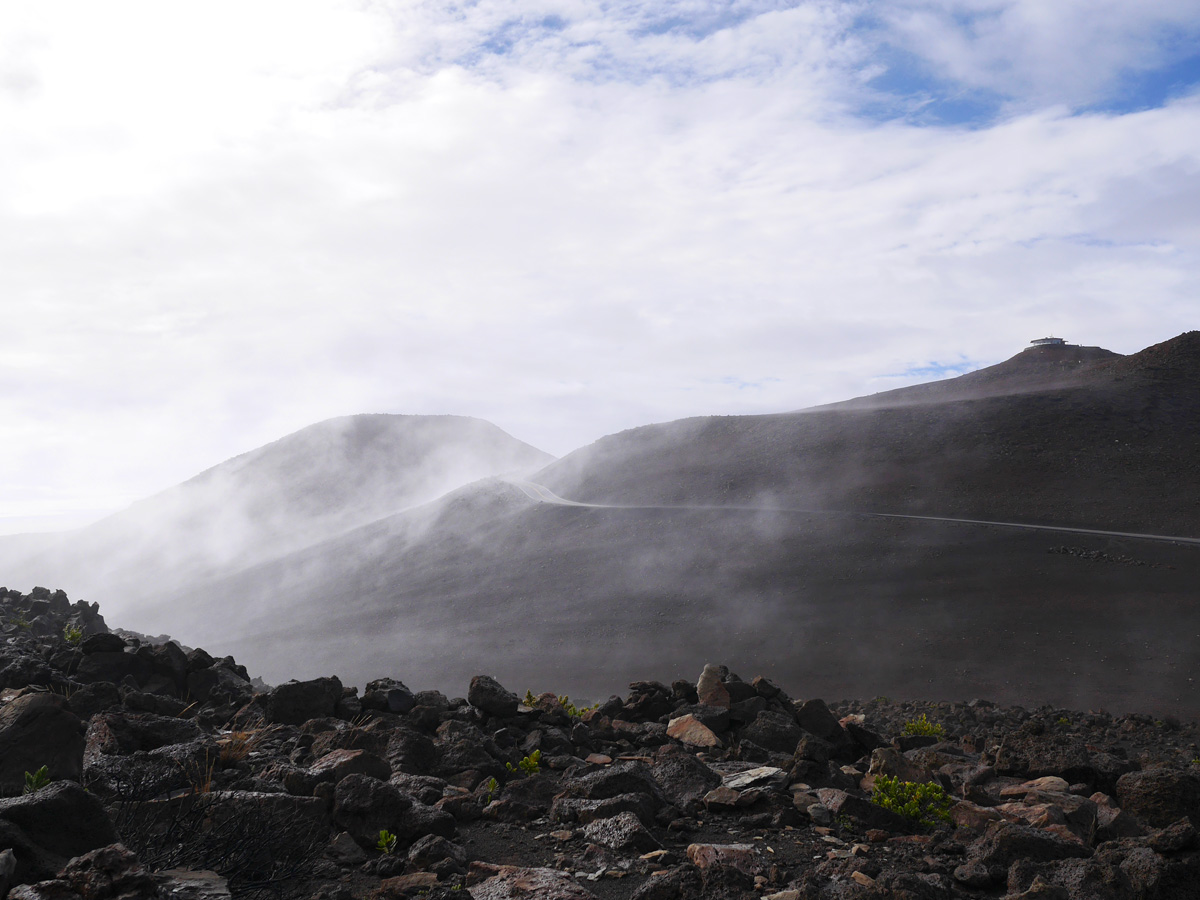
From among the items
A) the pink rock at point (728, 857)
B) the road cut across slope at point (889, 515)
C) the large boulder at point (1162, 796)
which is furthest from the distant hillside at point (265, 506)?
the large boulder at point (1162, 796)

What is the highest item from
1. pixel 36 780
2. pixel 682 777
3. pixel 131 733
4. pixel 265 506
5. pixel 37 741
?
pixel 265 506

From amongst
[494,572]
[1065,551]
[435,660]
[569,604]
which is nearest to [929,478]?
[1065,551]

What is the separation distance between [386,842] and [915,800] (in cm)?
398

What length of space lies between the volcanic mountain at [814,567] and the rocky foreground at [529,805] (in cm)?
1739

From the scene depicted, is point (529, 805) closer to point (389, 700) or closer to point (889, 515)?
point (389, 700)

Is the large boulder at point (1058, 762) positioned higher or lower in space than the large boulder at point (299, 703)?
lower

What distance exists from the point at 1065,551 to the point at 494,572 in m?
28.1

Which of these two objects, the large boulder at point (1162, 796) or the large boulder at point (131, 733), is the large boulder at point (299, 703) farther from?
the large boulder at point (1162, 796)

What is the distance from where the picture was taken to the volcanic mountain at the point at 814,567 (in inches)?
1079

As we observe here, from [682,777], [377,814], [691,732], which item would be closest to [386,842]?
[377,814]

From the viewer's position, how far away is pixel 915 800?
626 centimetres

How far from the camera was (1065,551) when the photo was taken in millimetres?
34156

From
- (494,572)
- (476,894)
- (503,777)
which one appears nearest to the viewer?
(476,894)

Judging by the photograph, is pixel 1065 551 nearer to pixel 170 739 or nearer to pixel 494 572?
pixel 494 572
